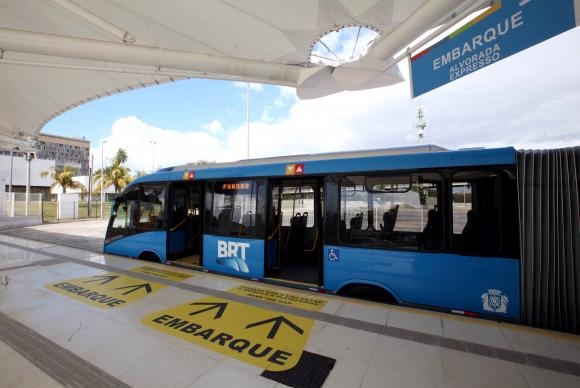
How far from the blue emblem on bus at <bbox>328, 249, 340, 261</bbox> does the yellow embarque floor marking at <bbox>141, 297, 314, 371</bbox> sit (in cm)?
124

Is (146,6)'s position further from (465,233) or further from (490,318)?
(490,318)

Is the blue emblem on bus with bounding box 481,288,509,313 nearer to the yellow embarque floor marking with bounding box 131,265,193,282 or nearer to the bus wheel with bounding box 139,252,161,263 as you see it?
the yellow embarque floor marking with bounding box 131,265,193,282

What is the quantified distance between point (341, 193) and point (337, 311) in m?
2.10

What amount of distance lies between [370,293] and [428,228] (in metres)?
1.61

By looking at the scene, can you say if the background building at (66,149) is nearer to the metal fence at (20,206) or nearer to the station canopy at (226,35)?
the metal fence at (20,206)

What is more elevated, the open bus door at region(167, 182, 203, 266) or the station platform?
the open bus door at region(167, 182, 203, 266)

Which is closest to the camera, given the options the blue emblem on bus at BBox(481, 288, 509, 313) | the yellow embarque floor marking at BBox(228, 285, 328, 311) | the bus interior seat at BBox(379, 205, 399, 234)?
the blue emblem on bus at BBox(481, 288, 509, 313)

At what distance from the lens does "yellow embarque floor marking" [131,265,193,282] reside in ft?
22.5

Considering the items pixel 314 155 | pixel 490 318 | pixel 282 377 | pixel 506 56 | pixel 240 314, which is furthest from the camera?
pixel 314 155

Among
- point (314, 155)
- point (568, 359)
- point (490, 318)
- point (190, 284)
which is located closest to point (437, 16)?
point (314, 155)

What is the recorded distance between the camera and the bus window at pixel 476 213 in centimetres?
428

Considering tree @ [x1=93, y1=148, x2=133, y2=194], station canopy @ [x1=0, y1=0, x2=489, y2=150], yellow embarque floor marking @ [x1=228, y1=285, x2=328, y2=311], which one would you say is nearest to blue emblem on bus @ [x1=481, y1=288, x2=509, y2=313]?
yellow embarque floor marking @ [x1=228, y1=285, x2=328, y2=311]

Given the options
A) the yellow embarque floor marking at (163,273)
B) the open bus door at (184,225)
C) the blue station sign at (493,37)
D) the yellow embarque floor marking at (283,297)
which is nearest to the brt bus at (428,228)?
the yellow embarque floor marking at (283,297)

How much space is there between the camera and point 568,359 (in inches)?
134
